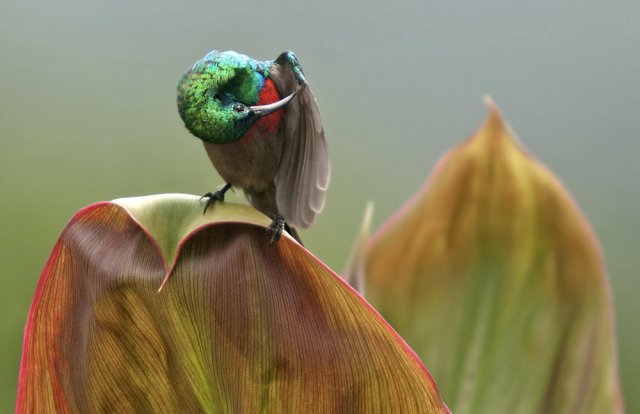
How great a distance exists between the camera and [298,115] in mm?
549

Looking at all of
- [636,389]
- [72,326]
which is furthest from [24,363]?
[636,389]

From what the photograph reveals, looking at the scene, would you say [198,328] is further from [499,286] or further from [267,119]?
[499,286]

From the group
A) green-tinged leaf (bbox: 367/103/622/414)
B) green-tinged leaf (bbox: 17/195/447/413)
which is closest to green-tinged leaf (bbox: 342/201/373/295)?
green-tinged leaf (bbox: 367/103/622/414)

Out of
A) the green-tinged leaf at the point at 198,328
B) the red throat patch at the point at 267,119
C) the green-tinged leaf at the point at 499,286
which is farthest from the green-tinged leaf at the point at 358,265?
the green-tinged leaf at the point at 198,328

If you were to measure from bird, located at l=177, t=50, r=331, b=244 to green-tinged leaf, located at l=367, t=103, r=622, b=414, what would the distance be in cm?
16

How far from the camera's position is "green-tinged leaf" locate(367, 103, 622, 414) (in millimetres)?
625

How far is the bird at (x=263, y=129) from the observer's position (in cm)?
47

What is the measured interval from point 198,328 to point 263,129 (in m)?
0.21

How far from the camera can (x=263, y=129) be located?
0.54 m

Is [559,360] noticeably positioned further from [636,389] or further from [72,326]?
[636,389]

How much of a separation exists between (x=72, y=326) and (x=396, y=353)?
0.18m

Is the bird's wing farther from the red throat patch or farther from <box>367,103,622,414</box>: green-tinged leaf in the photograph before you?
<box>367,103,622,414</box>: green-tinged leaf

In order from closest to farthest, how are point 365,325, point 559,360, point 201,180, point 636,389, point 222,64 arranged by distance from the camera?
1. point 365,325
2. point 222,64
3. point 559,360
4. point 201,180
5. point 636,389

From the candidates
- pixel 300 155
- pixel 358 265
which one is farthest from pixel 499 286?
pixel 300 155
